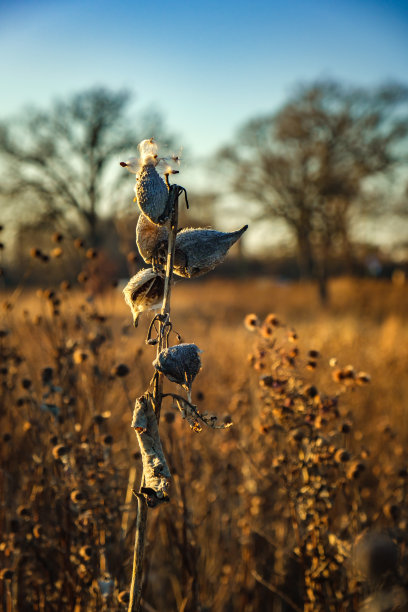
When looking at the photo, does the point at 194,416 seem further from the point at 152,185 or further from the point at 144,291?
the point at 152,185

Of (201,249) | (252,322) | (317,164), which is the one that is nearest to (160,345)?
(201,249)

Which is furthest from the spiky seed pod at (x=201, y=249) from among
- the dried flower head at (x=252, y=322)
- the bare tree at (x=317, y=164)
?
the bare tree at (x=317, y=164)

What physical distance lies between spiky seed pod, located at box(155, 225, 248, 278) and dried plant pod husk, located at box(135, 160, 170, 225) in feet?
0.24

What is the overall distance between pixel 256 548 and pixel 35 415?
3.75 feet

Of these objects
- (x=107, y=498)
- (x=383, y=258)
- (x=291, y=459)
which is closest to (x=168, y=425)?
(x=107, y=498)

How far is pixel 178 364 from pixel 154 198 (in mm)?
250

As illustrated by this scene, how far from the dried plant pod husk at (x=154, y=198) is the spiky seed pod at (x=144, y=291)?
11 centimetres

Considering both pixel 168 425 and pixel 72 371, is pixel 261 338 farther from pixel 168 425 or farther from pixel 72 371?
pixel 72 371

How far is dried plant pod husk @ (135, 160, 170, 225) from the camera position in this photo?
2.35ft

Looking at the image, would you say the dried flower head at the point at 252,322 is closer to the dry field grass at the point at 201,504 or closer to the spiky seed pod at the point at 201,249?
the dry field grass at the point at 201,504

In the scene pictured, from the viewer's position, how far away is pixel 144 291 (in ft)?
2.67

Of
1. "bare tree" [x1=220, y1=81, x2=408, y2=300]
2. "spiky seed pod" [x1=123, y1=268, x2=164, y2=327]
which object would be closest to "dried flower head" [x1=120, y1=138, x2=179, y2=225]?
"spiky seed pod" [x1=123, y1=268, x2=164, y2=327]

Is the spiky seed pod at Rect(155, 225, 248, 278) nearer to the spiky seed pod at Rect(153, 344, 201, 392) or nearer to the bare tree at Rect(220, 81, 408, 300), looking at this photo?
the spiky seed pod at Rect(153, 344, 201, 392)

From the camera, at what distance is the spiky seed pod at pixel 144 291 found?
2.62 ft
